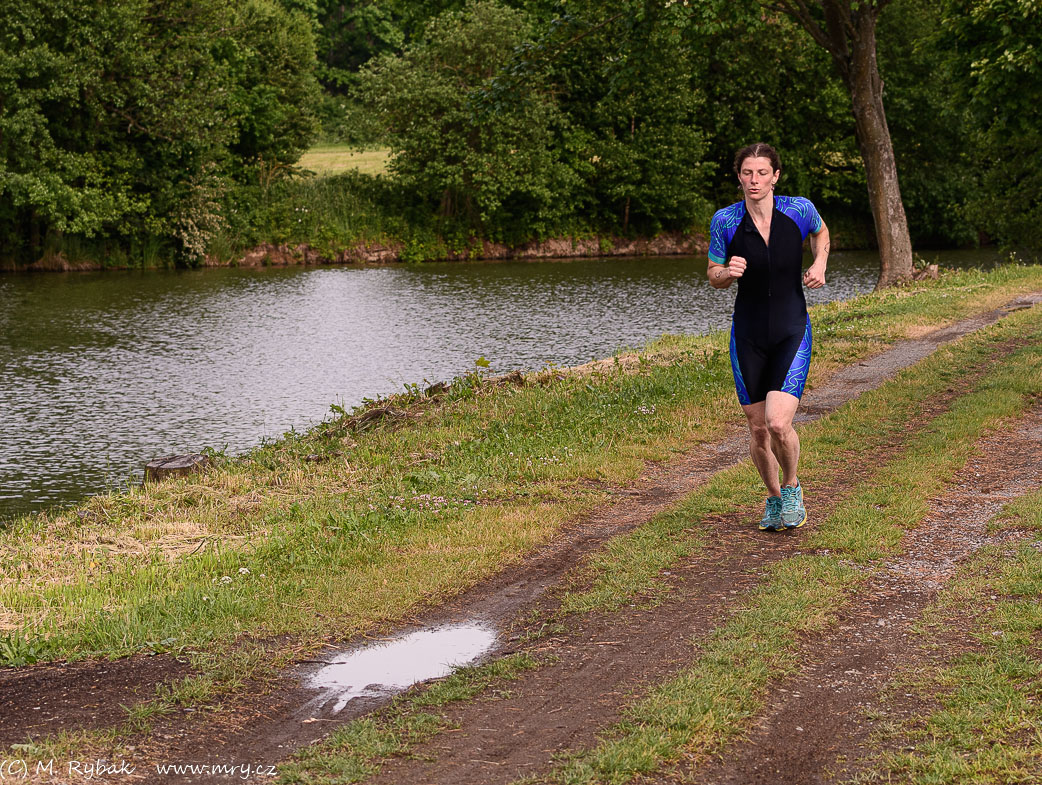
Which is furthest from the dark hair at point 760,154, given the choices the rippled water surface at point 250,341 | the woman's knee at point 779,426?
the rippled water surface at point 250,341

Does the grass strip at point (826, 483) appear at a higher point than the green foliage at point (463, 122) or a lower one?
lower

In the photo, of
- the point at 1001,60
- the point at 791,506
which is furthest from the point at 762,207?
the point at 1001,60

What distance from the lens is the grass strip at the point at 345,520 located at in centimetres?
622

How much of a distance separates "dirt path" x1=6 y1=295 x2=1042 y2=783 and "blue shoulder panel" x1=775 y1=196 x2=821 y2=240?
6.70ft

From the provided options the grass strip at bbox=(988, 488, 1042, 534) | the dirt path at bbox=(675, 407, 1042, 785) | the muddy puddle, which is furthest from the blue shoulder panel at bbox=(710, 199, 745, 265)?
the muddy puddle

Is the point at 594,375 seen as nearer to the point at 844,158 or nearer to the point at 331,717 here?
the point at 331,717

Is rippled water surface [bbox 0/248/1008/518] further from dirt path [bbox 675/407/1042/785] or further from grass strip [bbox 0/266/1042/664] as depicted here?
dirt path [bbox 675/407/1042/785]

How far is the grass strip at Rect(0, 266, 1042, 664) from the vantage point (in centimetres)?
622

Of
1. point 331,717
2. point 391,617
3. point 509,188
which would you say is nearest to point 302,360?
point 391,617

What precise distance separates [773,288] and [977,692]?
9.81ft

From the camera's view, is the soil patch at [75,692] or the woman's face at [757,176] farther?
the woman's face at [757,176]

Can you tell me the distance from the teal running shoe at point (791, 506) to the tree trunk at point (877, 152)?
57.7 ft

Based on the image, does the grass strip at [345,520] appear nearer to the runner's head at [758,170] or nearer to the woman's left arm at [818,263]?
the woman's left arm at [818,263]

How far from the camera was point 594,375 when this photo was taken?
15102mm
